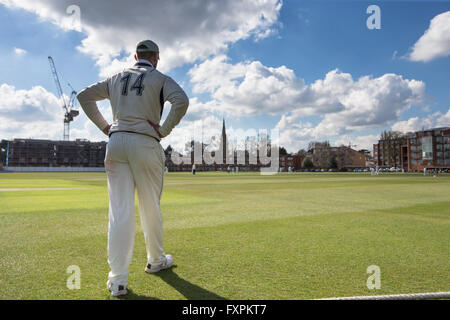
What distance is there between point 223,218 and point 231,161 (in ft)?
385

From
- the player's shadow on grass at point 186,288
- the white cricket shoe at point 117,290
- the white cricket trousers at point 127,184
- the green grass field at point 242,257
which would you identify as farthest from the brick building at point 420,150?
the white cricket shoe at point 117,290

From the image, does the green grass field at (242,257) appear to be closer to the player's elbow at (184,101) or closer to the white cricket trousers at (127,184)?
the white cricket trousers at (127,184)

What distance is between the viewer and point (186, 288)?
3.18 metres

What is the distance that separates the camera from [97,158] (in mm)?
144000

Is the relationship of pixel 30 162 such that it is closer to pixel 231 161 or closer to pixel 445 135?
pixel 231 161

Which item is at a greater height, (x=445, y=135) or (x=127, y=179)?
(x=445, y=135)

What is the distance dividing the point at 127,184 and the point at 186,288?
1347 millimetres

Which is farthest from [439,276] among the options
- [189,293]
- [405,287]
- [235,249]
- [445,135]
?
[445,135]

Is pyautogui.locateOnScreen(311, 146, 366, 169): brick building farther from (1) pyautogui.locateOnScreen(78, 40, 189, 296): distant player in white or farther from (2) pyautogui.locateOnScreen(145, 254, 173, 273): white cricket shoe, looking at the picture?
(1) pyautogui.locateOnScreen(78, 40, 189, 296): distant player in white

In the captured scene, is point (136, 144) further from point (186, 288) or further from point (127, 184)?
point (186, 288)

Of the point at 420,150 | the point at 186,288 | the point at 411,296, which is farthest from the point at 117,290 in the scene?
the point at 420,150

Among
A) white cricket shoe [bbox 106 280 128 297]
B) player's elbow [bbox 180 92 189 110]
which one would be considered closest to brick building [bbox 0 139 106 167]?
player's elbow [bbox 180 92 189 110]

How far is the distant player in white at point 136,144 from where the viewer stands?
332cm

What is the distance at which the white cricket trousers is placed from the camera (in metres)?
3.25
